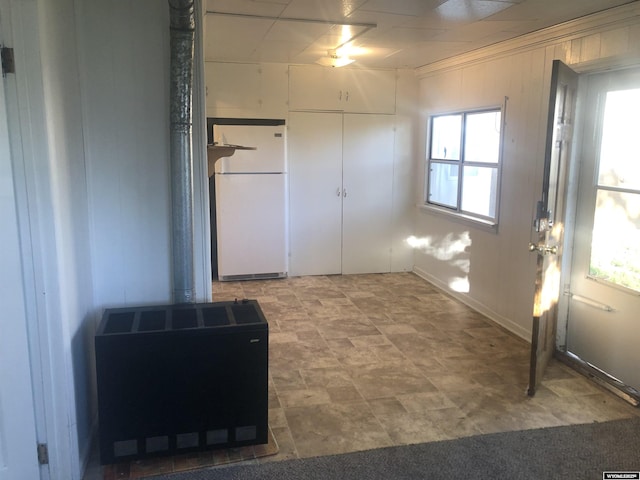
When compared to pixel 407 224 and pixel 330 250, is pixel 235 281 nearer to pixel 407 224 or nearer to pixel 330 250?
pixel 330 250

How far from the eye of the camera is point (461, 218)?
511 cm

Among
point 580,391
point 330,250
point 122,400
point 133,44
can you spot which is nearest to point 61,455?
point 122,400

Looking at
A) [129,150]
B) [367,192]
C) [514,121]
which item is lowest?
[367,192]

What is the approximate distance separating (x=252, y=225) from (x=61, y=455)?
12.1 ft

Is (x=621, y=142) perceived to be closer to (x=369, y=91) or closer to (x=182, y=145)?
(x=182, y=145)

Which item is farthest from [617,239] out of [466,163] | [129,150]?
[129,150]

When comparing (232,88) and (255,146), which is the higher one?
(232,88)

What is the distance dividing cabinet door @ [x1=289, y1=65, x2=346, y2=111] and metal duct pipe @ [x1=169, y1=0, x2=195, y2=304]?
328 centimetres

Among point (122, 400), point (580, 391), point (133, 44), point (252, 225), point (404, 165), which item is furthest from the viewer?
point (404, 165)

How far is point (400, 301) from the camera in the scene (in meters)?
5.23

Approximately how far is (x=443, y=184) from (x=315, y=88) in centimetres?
175

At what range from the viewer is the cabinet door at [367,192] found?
235 inches

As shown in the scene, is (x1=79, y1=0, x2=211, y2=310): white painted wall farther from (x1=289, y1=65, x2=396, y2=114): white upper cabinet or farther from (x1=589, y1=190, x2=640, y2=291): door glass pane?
(x1=289, y1=65, x2=396, y2=114): white upper cabinet

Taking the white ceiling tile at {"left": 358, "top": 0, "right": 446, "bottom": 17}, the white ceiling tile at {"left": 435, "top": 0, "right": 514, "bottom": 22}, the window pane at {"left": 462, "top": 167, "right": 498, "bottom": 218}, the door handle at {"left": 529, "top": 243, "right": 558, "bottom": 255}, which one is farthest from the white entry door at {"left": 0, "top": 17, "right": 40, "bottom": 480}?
the window pane at {"left": 462, "top": 167, "right": 498, "bottom": 218}
